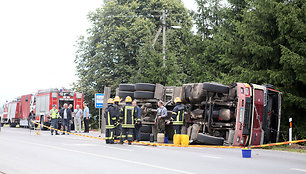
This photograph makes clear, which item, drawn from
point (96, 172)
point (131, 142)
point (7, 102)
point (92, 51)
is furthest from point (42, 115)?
point (96, 172)

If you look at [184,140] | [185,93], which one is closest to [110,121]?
[184,140]

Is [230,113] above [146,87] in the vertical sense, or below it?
below

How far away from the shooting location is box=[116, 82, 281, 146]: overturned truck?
58.7 ft

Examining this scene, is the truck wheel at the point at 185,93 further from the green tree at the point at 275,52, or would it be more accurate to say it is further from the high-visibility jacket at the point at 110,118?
the green tree at the point at 275,52

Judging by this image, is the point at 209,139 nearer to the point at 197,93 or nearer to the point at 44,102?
the point at 197,93

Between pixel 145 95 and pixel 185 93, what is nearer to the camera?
pixel 185 93

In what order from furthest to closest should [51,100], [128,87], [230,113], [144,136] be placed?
[51,100] → [128,87] → [144,136] → [230,113]

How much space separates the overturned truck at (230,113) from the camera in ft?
58.7

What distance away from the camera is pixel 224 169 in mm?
10453

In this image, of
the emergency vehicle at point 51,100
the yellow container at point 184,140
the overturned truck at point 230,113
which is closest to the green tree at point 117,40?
the emergency vehicle at point 51,100

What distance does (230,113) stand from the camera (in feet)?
59.5

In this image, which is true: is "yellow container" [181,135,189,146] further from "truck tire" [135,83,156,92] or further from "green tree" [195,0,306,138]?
"green tree" [195,0,306,138]

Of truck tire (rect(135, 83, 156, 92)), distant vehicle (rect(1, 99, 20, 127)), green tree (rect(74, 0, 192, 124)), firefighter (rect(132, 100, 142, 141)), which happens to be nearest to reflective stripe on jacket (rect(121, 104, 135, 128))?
firefighter (rect(132, 100, 142, 141))

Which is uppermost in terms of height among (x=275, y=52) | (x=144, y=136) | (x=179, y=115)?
(x=275, y=52)
